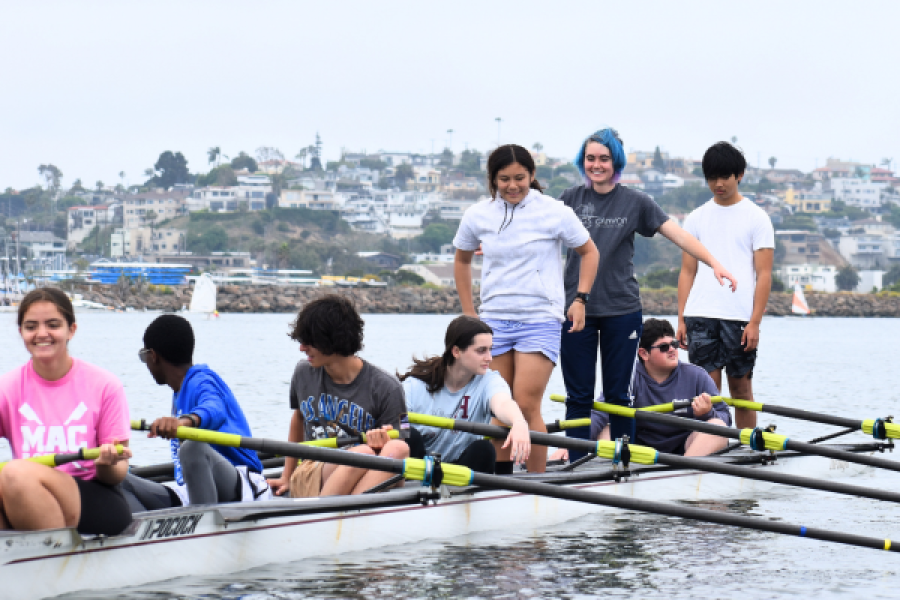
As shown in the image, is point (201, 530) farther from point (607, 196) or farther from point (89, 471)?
point (607, 196)

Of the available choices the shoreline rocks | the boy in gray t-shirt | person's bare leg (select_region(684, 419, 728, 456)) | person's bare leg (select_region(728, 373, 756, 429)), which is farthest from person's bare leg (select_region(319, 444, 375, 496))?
the shoreline rocks

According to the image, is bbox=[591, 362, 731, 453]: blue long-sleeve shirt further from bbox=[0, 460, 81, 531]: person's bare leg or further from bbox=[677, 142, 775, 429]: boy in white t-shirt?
bbox=[0, 460, 81, 531]: person's bare leg

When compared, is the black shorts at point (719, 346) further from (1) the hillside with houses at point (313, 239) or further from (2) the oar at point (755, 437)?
(1) the hillside with houses at point (313, 239)

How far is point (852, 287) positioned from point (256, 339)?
109249 millimetres

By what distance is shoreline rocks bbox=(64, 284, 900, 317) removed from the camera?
367 feet

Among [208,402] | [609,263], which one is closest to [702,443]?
[609,263]

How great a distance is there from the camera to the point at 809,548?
7.92 metres

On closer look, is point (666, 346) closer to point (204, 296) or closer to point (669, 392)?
point (669, 392)

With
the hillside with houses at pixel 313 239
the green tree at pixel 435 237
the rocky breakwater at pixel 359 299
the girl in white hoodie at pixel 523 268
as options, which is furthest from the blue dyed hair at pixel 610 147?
the green tree at pixel 435 237

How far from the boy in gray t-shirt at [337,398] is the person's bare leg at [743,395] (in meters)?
3.70

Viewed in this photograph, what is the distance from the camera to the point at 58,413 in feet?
17.1

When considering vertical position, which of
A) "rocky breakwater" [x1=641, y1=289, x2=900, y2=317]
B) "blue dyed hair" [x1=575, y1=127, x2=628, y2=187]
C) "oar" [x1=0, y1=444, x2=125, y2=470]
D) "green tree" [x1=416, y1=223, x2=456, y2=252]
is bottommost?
"rocky breakwater" [x1=641, y1=289, x2=900, y2=317]

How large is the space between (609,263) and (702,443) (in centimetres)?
173

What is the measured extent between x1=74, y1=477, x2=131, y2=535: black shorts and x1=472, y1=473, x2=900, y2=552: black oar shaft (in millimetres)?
1701
